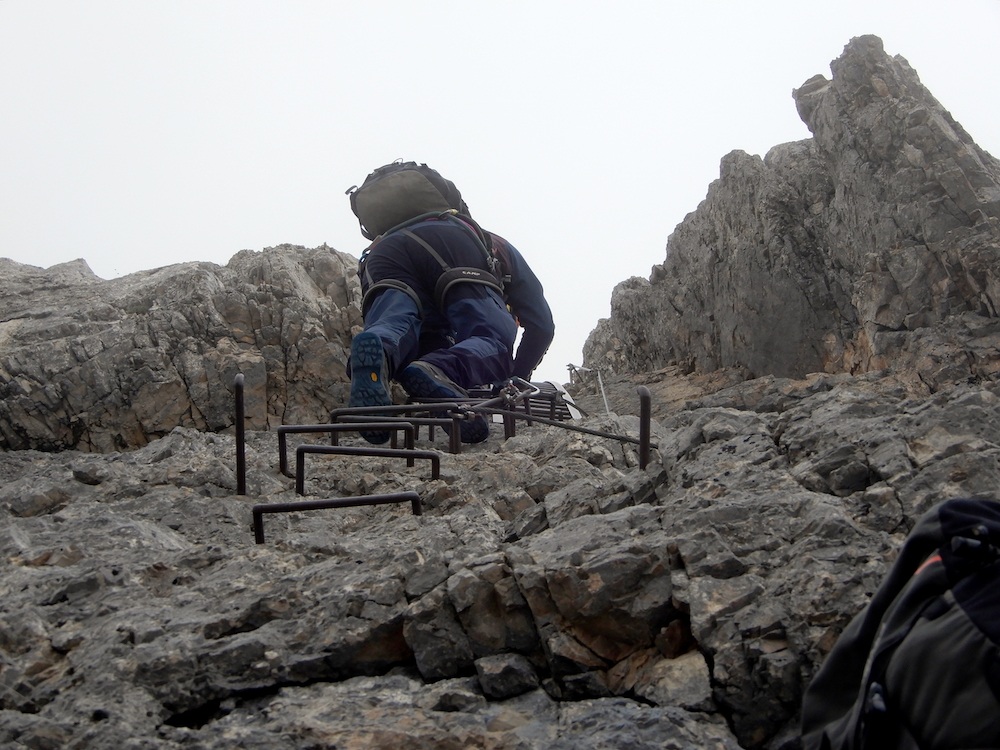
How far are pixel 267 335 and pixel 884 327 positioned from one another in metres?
5.57

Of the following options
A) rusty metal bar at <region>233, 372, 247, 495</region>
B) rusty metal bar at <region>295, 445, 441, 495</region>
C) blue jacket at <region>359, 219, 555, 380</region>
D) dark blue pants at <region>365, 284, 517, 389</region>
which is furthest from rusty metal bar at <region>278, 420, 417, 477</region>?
blue jacket at <region>359, 219, 555, 380</region>

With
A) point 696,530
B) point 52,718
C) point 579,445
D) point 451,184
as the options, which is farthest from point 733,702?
point 451,184

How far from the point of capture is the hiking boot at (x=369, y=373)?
8164 millimetres

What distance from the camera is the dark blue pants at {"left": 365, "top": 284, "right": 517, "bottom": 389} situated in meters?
8.81

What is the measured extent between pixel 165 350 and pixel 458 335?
2663mm

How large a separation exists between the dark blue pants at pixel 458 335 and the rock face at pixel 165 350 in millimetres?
972

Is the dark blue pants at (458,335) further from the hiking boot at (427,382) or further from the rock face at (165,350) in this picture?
the rock face at (165,350)

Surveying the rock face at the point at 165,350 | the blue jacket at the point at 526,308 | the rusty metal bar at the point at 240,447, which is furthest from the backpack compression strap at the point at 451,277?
the rusty metal bar at the point at 240,447

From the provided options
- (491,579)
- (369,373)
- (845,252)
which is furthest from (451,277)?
(491,579)

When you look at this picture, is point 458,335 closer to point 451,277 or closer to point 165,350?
point 451,277

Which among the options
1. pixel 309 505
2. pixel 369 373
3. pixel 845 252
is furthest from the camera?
pixel 845 252

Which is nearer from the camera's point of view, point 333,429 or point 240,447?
point 240,447

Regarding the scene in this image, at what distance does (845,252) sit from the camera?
10.2 metres

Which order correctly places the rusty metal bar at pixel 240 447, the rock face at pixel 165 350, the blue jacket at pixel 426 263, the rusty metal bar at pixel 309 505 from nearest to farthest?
the rusty metal bar at pixel 309 505 < the rusty metal bar at pixel 240 447 < the rock face at pixel 165 350 < the blue jacket at pixel 426 263
